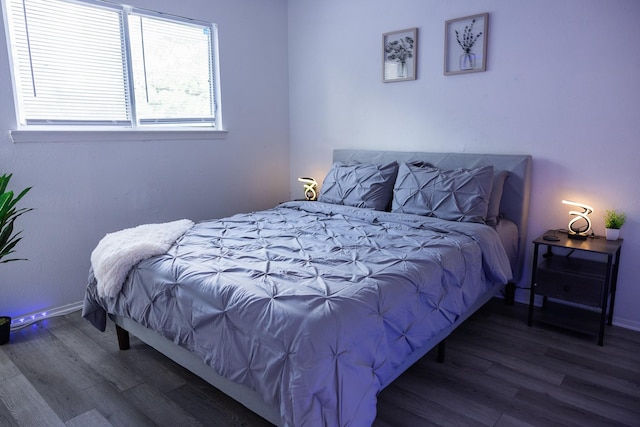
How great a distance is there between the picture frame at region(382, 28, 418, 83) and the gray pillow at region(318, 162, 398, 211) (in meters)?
0.76

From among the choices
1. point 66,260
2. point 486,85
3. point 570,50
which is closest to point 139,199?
point 66,260

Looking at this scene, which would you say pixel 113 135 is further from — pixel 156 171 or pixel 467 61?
pixel 467 61

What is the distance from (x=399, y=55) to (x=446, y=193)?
133cm

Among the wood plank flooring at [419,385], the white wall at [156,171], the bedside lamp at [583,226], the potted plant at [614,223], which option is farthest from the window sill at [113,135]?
the potted plant at [614,223]

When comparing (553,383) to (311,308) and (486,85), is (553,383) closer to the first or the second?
(311,308)

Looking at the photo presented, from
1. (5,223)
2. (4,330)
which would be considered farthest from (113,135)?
(4,330)

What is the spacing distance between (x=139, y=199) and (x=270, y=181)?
1.37 meters

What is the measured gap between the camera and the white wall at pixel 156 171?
279cm

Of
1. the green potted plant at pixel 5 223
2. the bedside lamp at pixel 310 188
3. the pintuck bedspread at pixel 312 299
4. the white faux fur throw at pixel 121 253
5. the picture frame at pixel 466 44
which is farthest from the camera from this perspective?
the bedside lamp at pixel 310 188

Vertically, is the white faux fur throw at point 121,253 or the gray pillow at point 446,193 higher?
the gray pillow at point 446,193

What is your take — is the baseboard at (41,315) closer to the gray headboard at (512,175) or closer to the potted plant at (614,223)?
the gray headboard at (512,175)

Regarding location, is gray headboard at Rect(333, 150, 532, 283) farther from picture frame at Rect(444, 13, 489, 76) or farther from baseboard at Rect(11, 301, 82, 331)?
baseboard at Rect(11, 301, 82, 331)

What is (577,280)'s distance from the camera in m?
2.49

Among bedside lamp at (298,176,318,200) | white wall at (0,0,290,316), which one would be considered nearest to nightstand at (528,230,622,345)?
bedside lamp at (298,176,318,200)
